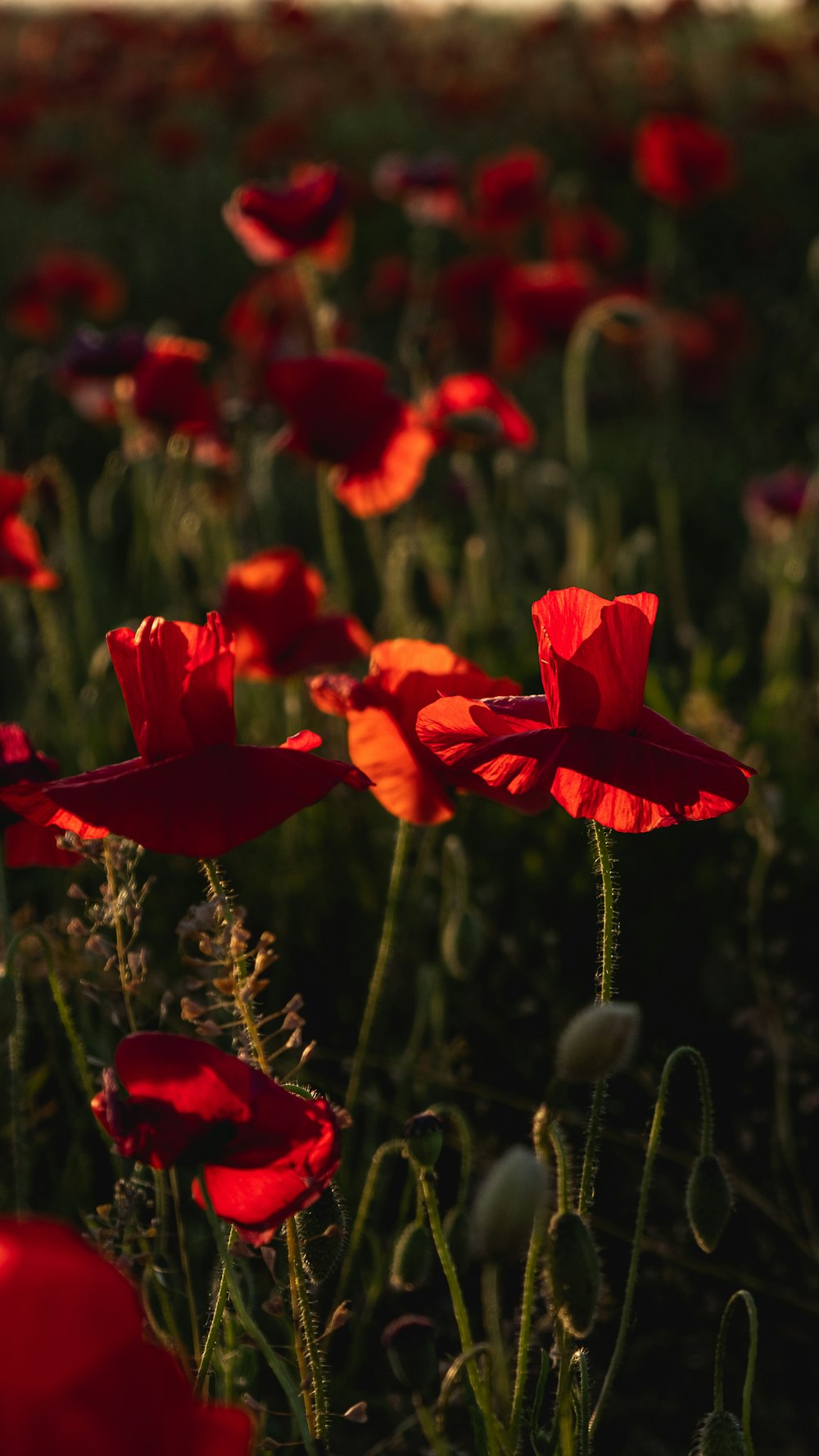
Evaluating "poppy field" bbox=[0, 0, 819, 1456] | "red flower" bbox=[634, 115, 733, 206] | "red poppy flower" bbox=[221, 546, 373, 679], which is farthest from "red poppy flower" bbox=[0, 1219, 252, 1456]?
"red flower" bbox=[634, 115, 733, 206]

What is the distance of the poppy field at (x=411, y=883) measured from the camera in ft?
2.96

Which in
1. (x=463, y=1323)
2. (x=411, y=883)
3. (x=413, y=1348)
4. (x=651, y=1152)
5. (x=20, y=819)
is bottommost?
(x=411, y=883)

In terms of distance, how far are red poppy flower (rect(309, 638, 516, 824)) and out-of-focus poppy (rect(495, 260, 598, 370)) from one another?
80.0 inches

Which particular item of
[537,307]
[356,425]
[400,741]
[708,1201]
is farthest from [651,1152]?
[537,307]

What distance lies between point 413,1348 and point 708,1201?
255 mm

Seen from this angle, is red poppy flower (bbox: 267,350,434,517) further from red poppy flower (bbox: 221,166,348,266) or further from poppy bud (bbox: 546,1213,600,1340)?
poppy bud (bbox: 546,1213,600,1340)

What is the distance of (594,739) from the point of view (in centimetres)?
94

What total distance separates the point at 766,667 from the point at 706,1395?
1493mm

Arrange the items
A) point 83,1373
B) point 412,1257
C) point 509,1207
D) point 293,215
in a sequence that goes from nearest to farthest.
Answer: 1. point 83,1373
2. point 509,1207
3. point 412,1257
4. point 293,215

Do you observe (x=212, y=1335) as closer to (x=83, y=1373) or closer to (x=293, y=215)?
(x=83, y=1373)

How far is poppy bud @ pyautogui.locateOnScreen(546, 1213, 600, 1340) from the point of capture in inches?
33.9

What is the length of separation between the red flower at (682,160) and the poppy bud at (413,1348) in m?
3.22

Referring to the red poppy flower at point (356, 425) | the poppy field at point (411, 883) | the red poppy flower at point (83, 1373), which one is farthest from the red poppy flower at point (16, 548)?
the red poppy flower at point (83, 1373)

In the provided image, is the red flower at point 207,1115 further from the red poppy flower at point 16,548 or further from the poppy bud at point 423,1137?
the red poppy flower at point 16,548
